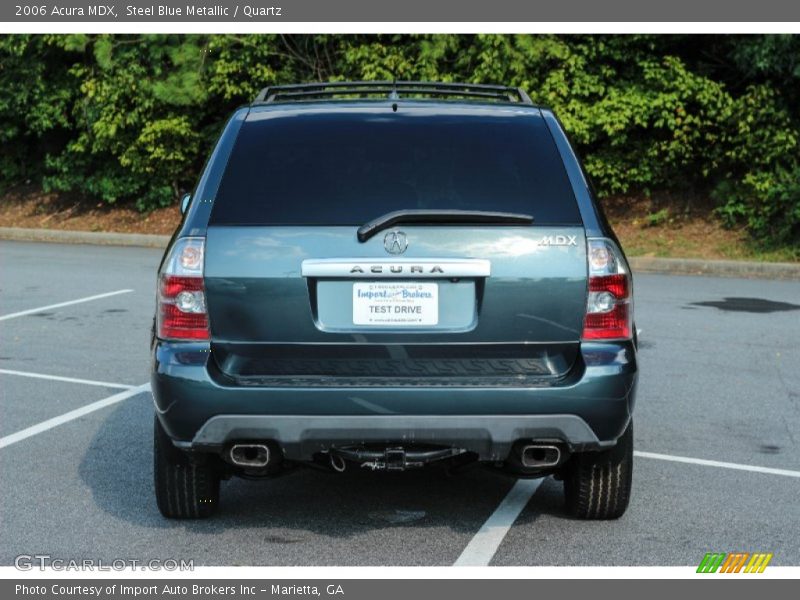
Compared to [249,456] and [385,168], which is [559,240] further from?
[249,456]

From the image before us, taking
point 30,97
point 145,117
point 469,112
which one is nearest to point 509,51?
point 145,117

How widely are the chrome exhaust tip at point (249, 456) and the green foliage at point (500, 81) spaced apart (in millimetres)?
13752

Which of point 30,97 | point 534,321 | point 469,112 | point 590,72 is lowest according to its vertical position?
point 30,97

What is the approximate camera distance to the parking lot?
192 inches

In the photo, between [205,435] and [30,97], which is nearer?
[205,435]

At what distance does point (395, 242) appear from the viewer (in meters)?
4.56

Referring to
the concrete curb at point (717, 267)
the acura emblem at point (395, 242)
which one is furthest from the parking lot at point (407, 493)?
the concrete curb at point (717, 267)

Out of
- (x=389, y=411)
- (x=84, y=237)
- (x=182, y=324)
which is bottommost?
(x=84, y=237)

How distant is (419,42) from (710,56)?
4492mm

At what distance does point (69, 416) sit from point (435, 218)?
362 cm

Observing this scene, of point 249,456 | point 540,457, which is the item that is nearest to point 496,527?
point 540,457

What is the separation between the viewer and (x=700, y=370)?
8977mm
